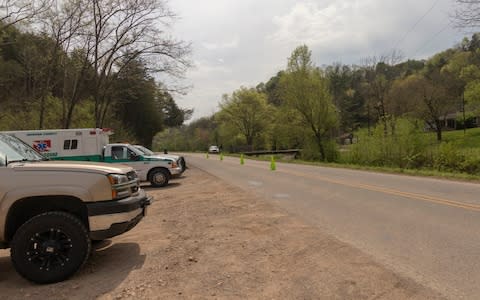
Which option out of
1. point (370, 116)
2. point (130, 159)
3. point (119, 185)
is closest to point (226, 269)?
point (119, 185)

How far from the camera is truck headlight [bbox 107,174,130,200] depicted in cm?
489

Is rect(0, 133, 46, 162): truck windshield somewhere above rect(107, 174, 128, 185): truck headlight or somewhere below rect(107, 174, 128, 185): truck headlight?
above

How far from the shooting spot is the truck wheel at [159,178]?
16594mm

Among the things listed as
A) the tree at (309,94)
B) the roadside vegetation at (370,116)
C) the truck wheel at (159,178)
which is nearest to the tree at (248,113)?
the roadside vegetation at (370,116)

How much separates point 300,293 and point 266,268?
87cm

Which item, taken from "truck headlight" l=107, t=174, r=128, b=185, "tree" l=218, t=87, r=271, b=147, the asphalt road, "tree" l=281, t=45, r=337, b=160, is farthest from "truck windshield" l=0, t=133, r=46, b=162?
"tree" l=218, t=87, r=271, b=147

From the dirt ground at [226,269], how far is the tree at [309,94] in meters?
31.8

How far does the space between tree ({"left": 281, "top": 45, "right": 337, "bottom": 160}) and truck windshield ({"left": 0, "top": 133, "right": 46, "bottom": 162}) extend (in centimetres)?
3418

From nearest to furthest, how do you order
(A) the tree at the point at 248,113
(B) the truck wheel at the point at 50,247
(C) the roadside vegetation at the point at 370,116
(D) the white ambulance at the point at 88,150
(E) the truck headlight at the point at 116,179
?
(B) the truck wheel at the point at 50,247 → (E) the truck headlight at the point at 116,179 → (D) the white ambulance at the point at 88,150 → (C) the roadside vegetation at the point at 370,116 → (A) the tree at the point at 248,113

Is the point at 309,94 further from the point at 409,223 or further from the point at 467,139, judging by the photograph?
the point at 409,223

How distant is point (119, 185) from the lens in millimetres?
4992

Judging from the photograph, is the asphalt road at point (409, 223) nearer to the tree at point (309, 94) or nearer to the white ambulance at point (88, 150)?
the white ambulance at point (88, 150)

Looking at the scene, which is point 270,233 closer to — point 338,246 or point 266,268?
point 338,246

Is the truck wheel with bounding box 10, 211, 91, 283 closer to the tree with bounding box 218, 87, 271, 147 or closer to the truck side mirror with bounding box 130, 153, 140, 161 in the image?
the truck side mirror with bounding box 130, 153, 140, 161
